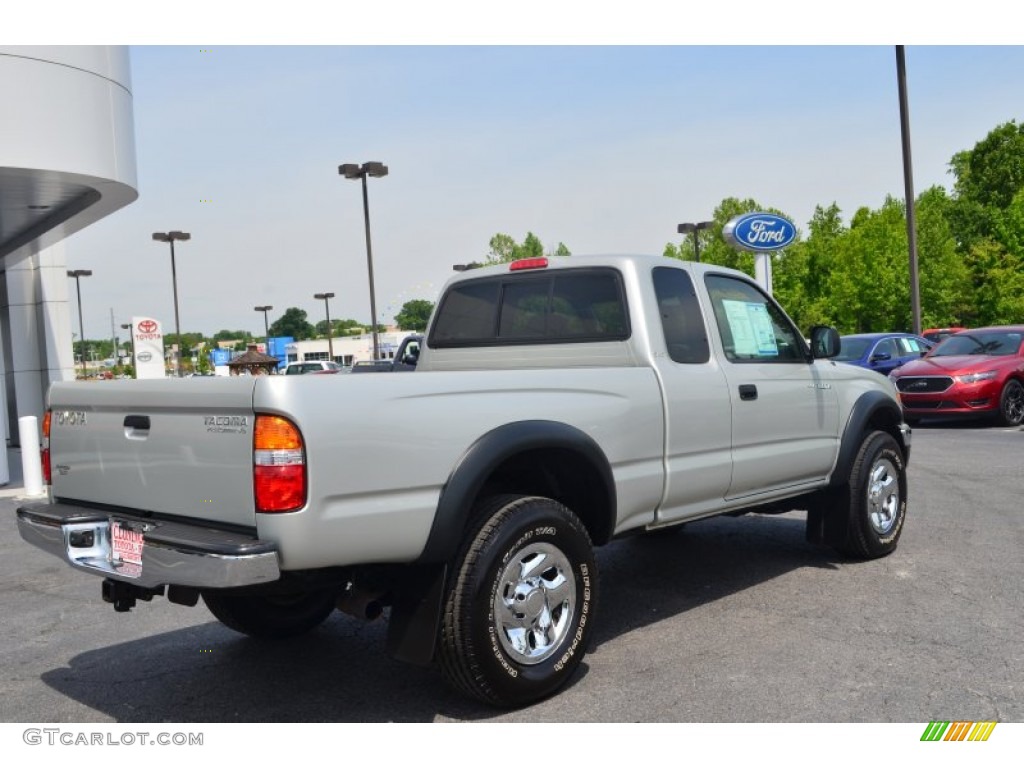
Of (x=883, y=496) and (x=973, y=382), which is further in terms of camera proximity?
(x=973, y=382)

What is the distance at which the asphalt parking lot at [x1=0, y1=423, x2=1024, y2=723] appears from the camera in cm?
410

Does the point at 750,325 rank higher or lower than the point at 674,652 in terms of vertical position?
higher

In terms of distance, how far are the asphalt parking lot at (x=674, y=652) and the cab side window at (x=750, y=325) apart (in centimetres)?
143

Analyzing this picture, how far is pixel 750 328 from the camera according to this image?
19.1 feet

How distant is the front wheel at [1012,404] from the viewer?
1480cm

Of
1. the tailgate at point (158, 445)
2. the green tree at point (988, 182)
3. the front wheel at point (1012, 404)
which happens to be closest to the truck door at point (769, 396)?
the tailgate at point (158, 445)

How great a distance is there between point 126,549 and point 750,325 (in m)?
3.70

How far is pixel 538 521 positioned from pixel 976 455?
932 centimetres

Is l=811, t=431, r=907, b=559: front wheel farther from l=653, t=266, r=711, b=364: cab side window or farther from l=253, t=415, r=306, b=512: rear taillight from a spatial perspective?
l=253, t=415, r=306, b=512: rear taillight

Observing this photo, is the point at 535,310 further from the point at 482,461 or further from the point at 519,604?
the point at 519,604

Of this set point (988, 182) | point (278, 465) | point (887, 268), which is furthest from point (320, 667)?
point (988, 182)

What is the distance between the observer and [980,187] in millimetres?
58312

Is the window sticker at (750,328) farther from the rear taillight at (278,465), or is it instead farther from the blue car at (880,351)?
the blue car at (880,351)
